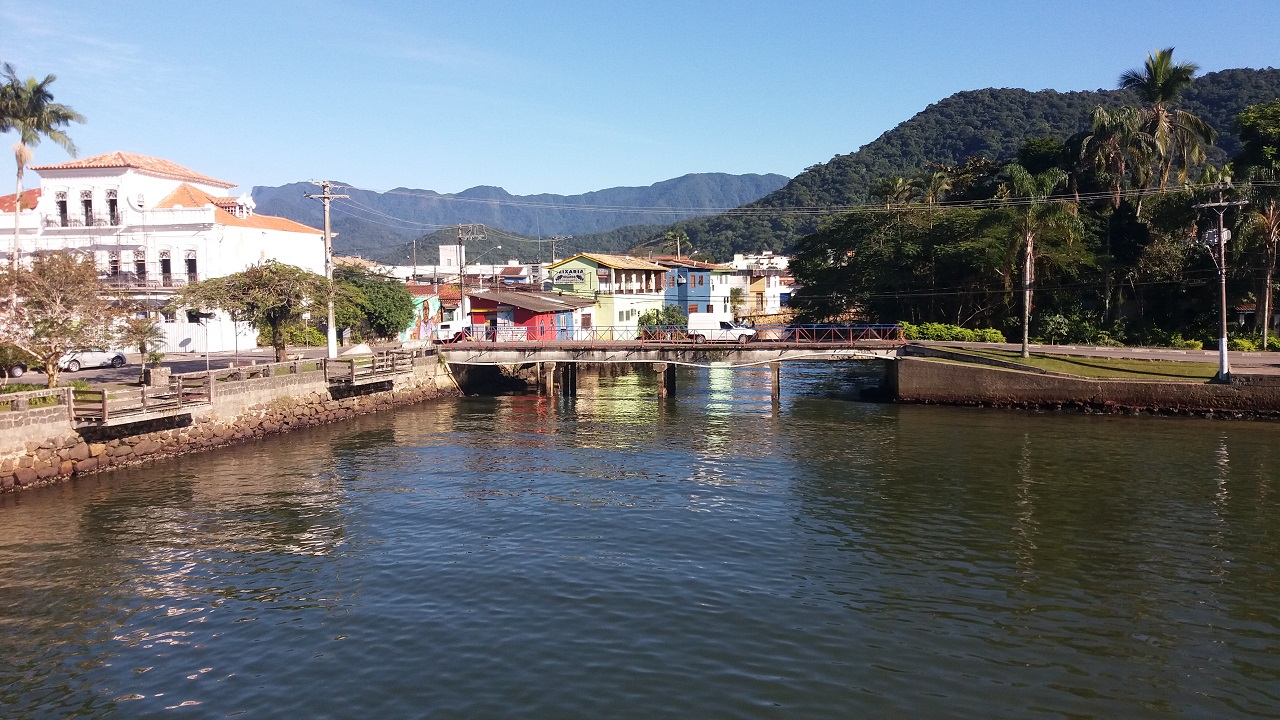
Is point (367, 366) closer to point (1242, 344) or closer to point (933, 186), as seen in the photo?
point (1242, 344)

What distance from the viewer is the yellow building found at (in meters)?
87.9

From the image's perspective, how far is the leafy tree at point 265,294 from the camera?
Answer: 1933 inches

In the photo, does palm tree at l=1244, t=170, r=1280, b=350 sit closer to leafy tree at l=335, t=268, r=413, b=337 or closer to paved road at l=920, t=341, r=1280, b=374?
paved road at l=920, t=341, r=1280, b=374

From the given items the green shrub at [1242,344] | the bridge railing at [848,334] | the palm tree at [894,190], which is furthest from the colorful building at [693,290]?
the green shrub at [1242,344]

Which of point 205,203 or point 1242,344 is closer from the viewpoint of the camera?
point 1242,344

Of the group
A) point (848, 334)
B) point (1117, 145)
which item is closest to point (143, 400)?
point (848, 334)

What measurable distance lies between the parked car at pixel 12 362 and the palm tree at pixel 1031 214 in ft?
171

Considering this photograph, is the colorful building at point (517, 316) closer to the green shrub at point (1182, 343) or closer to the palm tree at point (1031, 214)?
the palm tree at point (1031, 214)

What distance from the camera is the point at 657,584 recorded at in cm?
2125

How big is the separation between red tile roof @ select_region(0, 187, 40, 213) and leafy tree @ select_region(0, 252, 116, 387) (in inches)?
1550

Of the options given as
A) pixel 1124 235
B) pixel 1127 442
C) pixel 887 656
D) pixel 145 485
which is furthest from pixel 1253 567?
pixel 1124 235

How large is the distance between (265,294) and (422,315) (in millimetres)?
35630

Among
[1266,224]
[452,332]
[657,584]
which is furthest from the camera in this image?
[452,332]

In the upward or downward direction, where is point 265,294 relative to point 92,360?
upward
